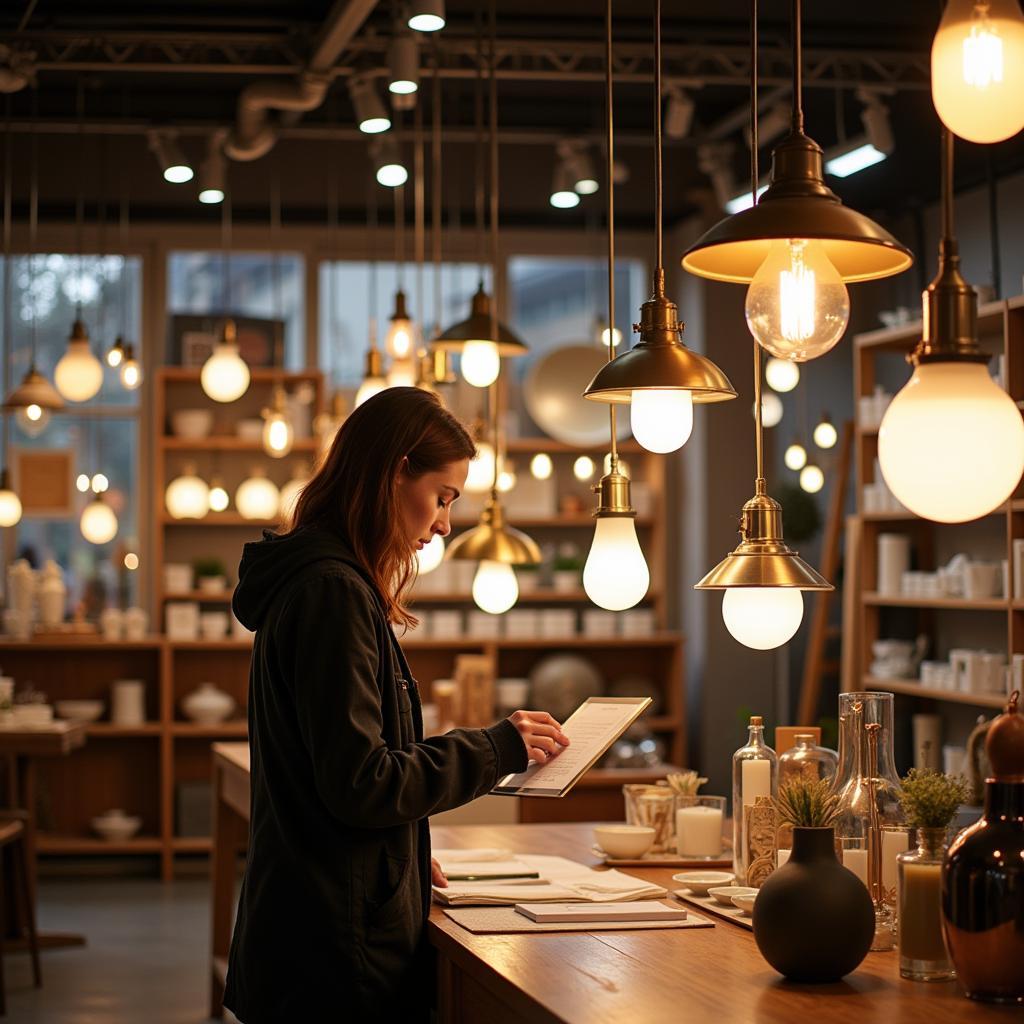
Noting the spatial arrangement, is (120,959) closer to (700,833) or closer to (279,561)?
(700,833)

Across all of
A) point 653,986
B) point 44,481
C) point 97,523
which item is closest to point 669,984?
point 653,986

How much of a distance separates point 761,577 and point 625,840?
3.09 feet

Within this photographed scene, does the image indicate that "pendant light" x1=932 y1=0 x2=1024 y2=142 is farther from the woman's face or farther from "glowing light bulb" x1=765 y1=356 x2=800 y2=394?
"glowing light bulb" x1=765 y1=356 x2=800 y2=394

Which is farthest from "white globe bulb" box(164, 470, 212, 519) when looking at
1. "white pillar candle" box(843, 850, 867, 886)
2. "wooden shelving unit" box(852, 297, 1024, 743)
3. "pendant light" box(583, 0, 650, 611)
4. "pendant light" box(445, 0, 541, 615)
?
"white pillar candle" box(843, 850, 867, 886)

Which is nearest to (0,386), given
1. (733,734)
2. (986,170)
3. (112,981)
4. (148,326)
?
(148,326)

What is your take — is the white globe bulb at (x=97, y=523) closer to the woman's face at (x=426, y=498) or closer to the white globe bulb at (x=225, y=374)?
the white globe bulb at (x=225, y=374)

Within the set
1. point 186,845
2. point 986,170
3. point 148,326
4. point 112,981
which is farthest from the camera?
point 148,326

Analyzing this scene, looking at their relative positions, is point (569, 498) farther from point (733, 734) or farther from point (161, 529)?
point (161, 529)

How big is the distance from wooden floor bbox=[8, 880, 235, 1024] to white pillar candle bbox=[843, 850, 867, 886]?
3656 mm

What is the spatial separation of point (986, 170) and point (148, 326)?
4.72 m

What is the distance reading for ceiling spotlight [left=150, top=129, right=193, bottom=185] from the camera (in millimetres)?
7082

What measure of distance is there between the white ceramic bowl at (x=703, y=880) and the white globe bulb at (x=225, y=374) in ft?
14.0

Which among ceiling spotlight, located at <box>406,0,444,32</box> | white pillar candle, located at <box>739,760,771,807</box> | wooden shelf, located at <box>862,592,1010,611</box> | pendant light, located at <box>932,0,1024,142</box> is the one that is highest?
ceiling spotlight, located at <box>406,0,444,32</box>

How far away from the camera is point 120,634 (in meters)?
8.67
